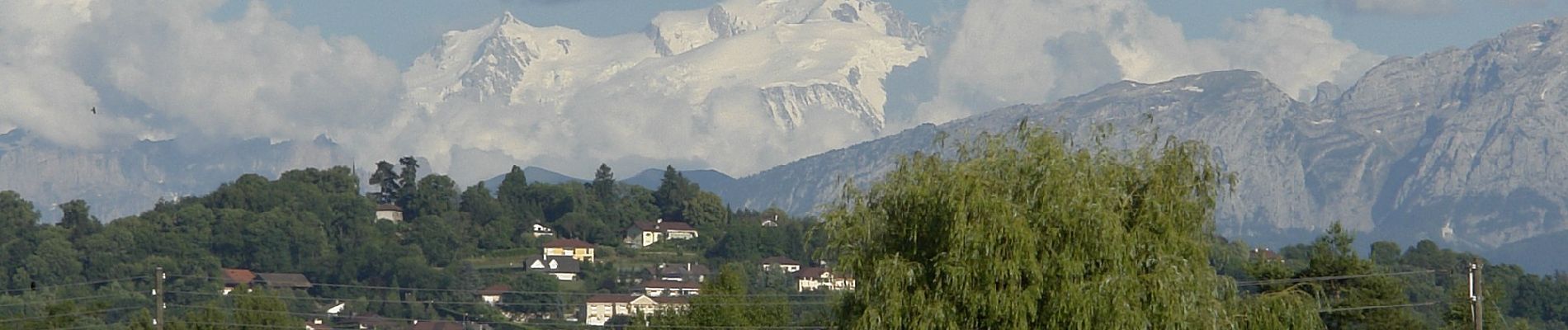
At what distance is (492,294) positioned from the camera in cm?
17500

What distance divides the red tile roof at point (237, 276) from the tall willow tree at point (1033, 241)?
5888 inches

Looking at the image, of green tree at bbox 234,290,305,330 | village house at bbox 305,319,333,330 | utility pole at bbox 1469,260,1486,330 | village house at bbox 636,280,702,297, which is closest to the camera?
utility pole at bbox 1469,260,1486,330

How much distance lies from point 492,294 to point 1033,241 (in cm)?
14451

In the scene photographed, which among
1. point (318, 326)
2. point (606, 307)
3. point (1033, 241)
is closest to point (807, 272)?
point (606, 307)

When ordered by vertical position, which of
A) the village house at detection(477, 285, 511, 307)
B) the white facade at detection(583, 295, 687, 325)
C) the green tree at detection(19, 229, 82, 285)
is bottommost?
the white facade at detection(583, 295, 687, 325)

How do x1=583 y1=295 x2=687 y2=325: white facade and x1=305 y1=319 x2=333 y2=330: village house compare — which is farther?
x1=583 y1=295 x2=687 y2=325: white facade

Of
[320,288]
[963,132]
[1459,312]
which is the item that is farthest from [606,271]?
[963,132]

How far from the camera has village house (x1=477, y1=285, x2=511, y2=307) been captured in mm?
172875

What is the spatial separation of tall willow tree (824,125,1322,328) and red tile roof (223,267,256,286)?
5888 inches

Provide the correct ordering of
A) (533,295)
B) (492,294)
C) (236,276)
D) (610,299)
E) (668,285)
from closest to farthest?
1. (492,294)
2. (610,299)
3. (533,295)
4. (236,276)
5. (668,285)

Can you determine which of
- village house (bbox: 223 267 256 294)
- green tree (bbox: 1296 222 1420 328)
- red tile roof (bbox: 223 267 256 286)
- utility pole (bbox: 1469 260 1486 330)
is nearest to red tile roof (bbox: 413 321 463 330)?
village house (bbox: 223 267 256 294)

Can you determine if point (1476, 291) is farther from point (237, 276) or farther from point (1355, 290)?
point (237, 276)

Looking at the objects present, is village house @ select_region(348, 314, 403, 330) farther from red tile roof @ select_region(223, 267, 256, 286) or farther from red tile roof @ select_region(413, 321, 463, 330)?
red tile roof @ select_region(223, 267, 256, 286)

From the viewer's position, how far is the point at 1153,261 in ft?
109
